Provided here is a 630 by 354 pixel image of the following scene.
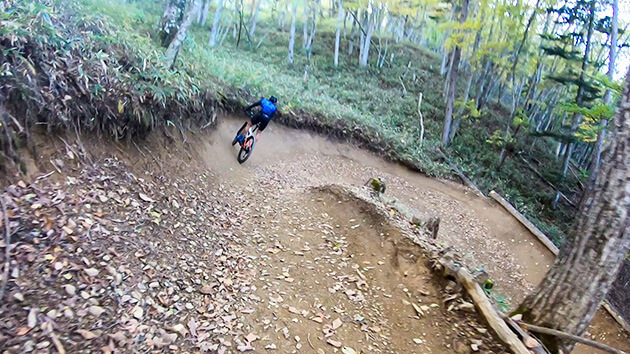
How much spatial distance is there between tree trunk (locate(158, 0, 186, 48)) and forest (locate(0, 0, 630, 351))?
1.9 inches

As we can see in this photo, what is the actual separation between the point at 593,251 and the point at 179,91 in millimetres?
6963

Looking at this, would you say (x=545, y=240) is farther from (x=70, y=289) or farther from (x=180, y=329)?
(x=70, y=289)

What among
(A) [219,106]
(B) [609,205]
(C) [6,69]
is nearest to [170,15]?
(A) [219,106]

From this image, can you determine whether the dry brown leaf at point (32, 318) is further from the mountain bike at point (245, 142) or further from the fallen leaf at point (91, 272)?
the mountain bike at point (245, 142)

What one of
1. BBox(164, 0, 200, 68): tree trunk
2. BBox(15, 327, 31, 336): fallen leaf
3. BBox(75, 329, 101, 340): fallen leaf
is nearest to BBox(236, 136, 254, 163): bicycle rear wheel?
BBox(164, 0, 200, 68): tree trunk

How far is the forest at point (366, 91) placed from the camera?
416cm

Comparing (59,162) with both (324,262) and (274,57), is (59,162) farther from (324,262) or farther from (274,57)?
(274,57)

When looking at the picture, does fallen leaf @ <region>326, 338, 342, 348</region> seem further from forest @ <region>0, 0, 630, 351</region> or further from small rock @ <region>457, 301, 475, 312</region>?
forest @ <region>0, 0, 630, 351</region>

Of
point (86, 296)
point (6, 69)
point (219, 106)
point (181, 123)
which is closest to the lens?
point (86, 296)

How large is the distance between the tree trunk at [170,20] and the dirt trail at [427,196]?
2.55 m

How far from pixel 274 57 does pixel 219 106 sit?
21.1 metres

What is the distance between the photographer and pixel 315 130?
15070 millimetres

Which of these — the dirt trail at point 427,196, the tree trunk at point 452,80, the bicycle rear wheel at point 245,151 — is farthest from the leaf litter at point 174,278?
the tree trunk at point 452,80

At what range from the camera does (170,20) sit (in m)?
9.45
